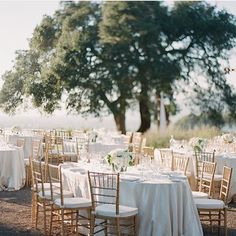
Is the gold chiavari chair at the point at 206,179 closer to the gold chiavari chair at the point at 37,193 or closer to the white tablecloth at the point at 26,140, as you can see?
the gold chiavari chair at the point at 37,193

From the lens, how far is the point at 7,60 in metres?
20.9

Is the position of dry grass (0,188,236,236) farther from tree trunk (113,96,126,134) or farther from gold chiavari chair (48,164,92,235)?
tree trunk (113,96,126,134)

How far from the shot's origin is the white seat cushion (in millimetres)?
4852

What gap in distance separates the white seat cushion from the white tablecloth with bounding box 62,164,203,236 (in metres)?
0.13

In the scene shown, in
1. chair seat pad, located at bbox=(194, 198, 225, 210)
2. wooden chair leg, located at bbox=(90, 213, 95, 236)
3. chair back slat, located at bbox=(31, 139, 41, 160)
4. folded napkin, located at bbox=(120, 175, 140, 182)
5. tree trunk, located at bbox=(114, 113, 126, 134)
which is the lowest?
wooden chair leg, located at bbox=(90, 213, 95, 236)

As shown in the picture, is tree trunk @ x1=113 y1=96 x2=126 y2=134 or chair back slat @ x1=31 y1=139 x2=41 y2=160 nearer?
chair back slat @ x1=31 y1=139 x2=41 y2=160

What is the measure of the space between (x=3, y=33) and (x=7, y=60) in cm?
282

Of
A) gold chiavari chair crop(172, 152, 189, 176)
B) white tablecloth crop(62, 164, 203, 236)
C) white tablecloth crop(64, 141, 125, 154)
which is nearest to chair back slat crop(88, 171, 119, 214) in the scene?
white tablecloth crop(62, 164, 203, 236)

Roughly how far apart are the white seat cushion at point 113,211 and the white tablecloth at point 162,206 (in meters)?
0.13

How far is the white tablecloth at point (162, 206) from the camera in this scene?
5055 mm

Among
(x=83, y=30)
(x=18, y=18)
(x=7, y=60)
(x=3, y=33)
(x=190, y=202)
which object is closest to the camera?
(x=190, y=202)

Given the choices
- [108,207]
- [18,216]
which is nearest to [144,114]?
[18,216]

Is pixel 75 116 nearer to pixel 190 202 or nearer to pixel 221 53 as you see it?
pixel 221 53

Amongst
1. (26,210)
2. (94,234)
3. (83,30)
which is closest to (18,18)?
(83,30)
